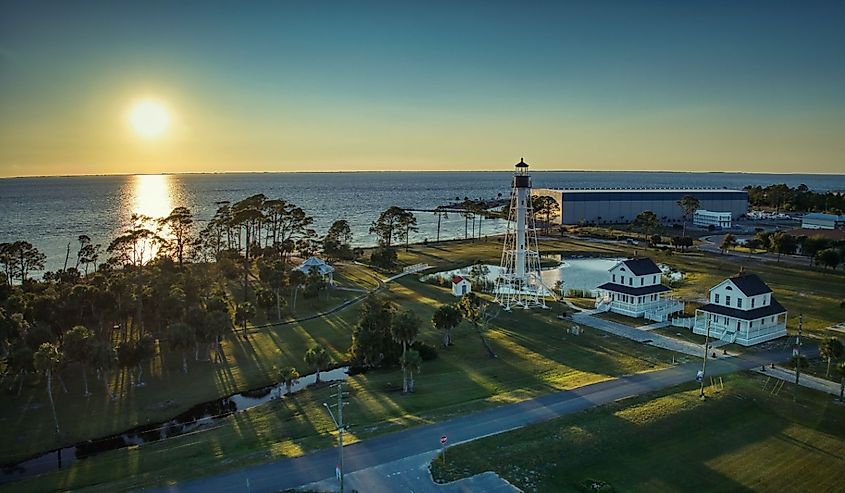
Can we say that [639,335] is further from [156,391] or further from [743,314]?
[156,391]

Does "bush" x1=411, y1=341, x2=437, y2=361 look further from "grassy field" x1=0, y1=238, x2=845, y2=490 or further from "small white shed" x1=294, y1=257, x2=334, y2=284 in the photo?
"small white shed" x1=294, y1=257, x2=334, y2=284

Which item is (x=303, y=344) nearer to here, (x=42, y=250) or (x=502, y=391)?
(x=502, y=391)

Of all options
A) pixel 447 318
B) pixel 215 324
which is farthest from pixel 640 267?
pixel 215 324

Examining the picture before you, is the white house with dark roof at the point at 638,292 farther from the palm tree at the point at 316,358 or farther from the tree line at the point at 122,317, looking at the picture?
the tree line at the point at 122,317

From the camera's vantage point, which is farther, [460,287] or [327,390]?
[460,287]

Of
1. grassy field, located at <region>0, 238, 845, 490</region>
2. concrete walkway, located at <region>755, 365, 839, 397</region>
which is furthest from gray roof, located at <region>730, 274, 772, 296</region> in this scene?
concrete walkway, located at <region>755, 365, 839, 397</region>

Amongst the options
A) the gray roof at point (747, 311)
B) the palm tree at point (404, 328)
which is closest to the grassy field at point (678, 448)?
the gray roof at point (747, 311)

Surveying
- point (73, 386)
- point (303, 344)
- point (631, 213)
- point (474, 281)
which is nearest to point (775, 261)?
point (474, 281)
